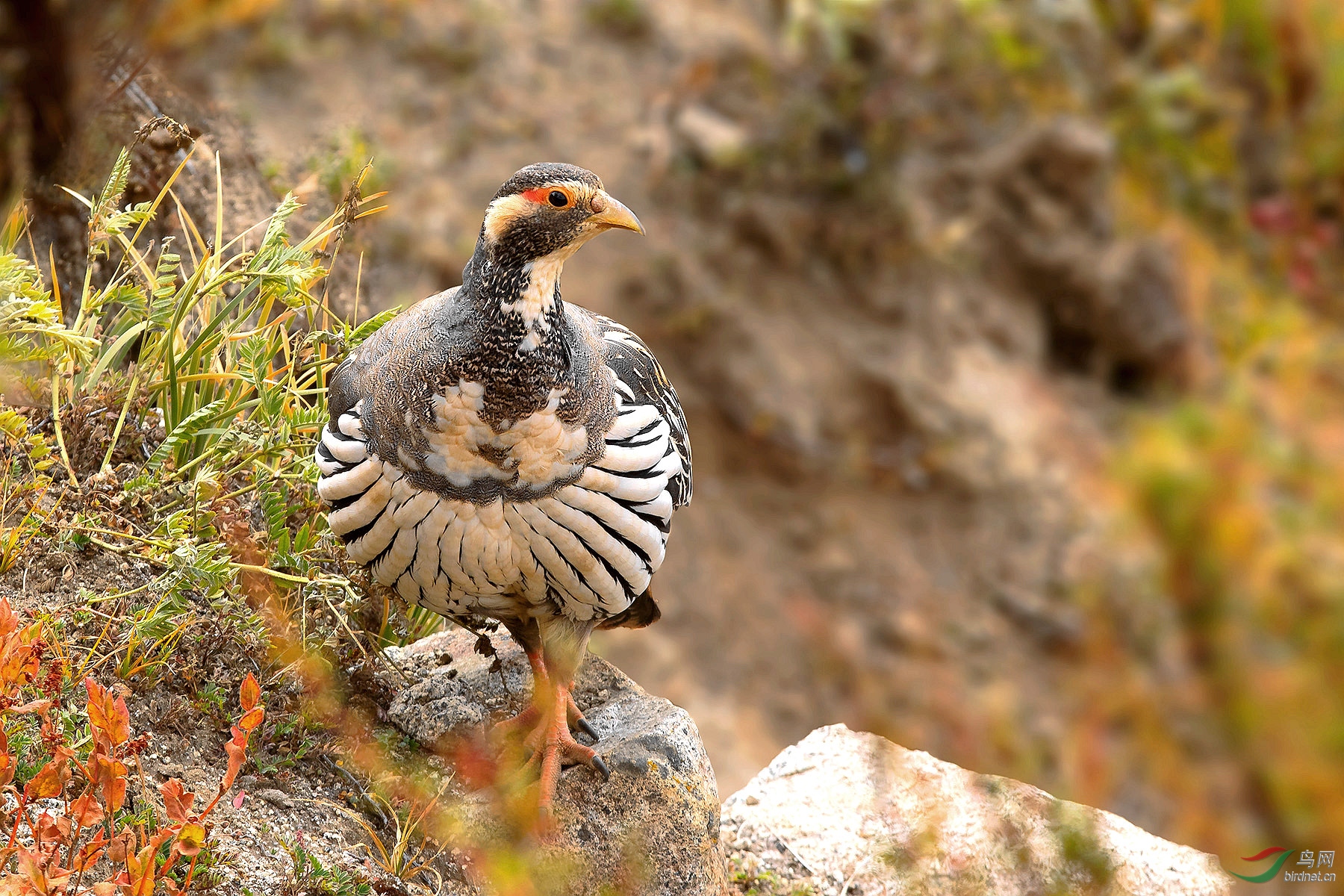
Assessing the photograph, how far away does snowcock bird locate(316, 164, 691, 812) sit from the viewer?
3328 mm

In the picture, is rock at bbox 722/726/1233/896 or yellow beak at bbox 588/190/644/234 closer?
yellow beak at bbox 588/190/644/234

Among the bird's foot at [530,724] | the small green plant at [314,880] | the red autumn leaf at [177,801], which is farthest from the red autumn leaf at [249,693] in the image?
the bird's foot at [530,724]

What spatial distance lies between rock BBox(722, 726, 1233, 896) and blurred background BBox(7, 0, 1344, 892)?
3.45 meters

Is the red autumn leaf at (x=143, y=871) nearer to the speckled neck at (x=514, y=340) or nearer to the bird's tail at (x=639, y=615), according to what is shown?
the speckled neck at (x=514, y=340)

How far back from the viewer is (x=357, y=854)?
350 cm

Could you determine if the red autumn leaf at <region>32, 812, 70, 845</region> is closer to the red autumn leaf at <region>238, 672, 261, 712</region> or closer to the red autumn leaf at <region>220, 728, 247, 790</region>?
the red autumn leaf at <region>220, 728, 247, 790</region>

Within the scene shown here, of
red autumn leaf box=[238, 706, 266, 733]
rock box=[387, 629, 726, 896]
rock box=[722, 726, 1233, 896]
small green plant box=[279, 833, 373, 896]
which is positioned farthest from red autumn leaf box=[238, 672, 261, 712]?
rock box=[722, 726, 1233, 896]

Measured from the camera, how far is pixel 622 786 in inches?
152

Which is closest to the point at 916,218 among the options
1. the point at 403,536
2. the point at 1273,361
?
the point at 1273,361

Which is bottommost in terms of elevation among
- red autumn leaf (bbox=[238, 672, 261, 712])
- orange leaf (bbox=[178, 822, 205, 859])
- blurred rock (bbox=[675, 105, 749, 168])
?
orange leaf (bbox=[178, 822, 205, 859])

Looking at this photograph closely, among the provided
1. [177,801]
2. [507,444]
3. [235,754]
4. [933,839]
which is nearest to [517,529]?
[507,444]

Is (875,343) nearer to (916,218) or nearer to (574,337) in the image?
(916,218)

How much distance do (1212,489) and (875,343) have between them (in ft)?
10.3

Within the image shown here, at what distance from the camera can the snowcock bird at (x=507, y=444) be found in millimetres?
3328
